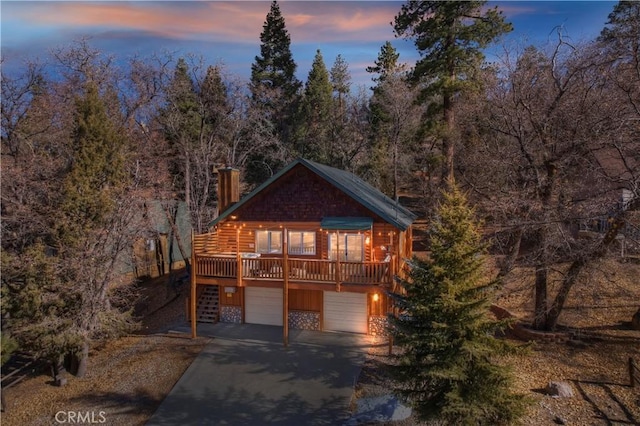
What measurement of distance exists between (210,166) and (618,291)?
27.1m

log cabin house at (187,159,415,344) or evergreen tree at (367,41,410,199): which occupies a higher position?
evergreen tree at (367,41,410,199)

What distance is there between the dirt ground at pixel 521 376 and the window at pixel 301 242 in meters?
5.32

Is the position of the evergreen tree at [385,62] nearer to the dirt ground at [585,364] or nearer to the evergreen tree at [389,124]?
the evergreen tree at [389,124]

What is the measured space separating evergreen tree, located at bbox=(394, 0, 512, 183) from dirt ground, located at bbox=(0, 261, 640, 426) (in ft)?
32.4

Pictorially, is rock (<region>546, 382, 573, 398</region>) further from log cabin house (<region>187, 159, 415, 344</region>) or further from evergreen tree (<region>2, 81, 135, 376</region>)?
evergreen tree (<region>2, 81, 135, 376</region>)

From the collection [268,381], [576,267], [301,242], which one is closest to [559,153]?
[576,267]

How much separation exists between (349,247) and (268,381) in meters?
6.78

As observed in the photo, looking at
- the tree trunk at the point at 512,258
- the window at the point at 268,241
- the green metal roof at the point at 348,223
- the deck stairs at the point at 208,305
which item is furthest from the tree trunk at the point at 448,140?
the deck stairs at the point at 208,305

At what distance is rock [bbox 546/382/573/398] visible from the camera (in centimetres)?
1170

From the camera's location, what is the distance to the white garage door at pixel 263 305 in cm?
1839

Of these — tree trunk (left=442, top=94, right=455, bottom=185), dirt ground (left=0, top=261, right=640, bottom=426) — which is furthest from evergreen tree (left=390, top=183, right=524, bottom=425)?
tree trunk (left=442, top=94, right=455, bottom=185)

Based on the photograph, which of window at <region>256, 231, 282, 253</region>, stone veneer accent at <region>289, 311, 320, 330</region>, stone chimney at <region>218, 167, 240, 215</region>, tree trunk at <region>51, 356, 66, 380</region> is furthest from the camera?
stone chimney at <region>218, 167, 240, 215</region>

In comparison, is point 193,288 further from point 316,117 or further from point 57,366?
point 316,117

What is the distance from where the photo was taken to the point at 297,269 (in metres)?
16.7
